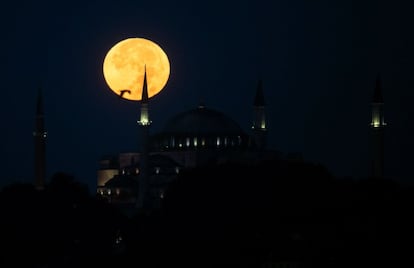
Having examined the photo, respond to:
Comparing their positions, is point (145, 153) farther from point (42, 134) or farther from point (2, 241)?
point (2, 241)

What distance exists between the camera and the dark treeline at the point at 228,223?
10306 centimetres

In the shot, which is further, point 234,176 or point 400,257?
point 234,176

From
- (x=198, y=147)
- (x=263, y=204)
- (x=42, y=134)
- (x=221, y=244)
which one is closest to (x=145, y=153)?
(x=42, y=134)

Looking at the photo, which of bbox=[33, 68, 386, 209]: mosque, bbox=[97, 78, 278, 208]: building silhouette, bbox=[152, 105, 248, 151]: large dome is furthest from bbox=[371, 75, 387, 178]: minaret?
bbox=[152, 105, 248, 151]: large dome

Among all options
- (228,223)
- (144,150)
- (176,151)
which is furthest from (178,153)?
(228,223)

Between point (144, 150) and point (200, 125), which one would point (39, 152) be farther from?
point (200, 125)

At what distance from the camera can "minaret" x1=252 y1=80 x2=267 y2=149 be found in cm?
15838

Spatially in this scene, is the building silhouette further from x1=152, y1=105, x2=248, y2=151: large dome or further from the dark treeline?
the dark treeline

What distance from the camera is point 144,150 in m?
145

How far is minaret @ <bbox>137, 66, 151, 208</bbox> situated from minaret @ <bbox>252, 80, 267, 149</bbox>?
12181 mm

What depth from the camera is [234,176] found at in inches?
5020

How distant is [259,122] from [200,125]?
6924 millimetres

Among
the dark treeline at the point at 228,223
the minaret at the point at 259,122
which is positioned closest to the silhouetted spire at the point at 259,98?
the minaret at the point at 259,122

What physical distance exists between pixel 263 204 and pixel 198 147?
4760 cm
